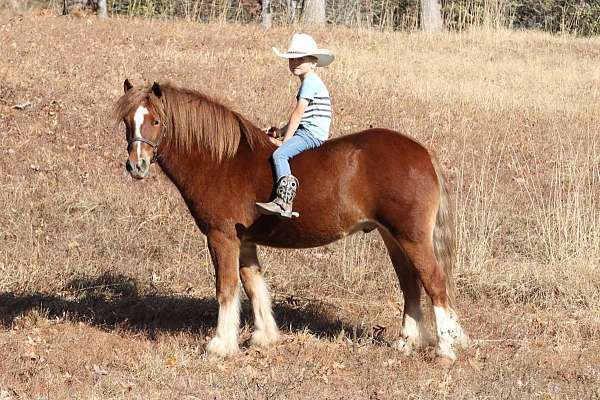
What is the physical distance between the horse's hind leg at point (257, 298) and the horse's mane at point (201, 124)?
95 centimetres

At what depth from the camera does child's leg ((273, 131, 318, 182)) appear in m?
7.02

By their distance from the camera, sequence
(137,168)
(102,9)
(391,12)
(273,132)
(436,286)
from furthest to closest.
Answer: (391,12)
(102,9)
(273,132)
(436,286)
(137,168)

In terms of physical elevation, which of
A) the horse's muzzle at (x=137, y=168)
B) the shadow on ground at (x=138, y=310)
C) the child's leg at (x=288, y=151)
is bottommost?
the shadow on ground at (x=138, y=310)

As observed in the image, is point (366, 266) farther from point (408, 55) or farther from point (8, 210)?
point (408, 55)

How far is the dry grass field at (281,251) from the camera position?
679 centimetres

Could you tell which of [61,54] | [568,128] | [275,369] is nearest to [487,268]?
[275,369]

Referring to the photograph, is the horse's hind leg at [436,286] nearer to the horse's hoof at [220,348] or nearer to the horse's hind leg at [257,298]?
the horse's hind leg at [257,298]

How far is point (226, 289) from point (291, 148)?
1.27m

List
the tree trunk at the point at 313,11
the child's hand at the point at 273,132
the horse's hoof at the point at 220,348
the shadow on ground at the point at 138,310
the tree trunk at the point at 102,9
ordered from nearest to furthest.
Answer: the horse's hoof at the point at 220,348 < the child's hand at the point at 273,132 < the shadow on ground at the point at 138,310 < the tree trunk at the point at 102,9 < the tree trunk at the point at 313,11

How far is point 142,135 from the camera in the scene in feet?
22.6

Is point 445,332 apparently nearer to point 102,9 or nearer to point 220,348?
point 220,348

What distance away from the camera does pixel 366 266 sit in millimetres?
9508

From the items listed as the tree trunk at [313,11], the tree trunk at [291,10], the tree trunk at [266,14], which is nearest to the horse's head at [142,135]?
the tree trunk at [266,14]

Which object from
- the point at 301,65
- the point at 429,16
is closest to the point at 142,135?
the point at 301,65
